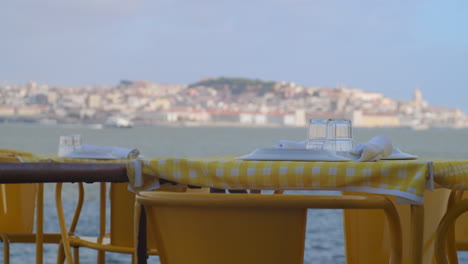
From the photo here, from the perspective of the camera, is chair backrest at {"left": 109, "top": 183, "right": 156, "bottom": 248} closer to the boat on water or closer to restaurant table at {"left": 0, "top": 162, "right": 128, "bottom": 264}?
restaurant table at {"left": 0, "top": 162, "right": 128, "bottom": 264}

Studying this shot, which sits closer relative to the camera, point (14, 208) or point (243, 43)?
point (14, 208)

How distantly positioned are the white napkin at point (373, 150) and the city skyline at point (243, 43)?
227 feet

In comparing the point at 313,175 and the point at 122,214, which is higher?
the point at 313,175

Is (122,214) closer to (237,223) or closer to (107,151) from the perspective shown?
(107,151)

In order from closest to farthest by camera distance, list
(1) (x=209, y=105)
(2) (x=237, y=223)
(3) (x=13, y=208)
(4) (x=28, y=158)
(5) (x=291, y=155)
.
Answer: (2) (x=237, y=223) → (5) (x=291, y=155) → (4) (x=28, y=158) → (3) (x=13, y=208) → (1) (x=209, y=105)

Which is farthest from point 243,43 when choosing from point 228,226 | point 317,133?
point 228,226

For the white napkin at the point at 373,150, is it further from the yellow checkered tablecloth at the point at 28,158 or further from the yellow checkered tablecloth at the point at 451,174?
the yellow checkered tablecloth at the point at 28,158

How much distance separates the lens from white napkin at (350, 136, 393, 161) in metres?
1.31

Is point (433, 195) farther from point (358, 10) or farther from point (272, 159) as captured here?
point (358, 10)

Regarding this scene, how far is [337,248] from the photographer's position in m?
10.3

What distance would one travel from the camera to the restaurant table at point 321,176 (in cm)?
107

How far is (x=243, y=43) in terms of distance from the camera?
77562mm

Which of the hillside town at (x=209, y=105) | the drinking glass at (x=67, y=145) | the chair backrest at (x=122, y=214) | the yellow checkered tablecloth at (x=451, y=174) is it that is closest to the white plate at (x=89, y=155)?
the drinking glass at (x=67, y=145)

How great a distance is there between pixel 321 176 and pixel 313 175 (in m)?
0.01
